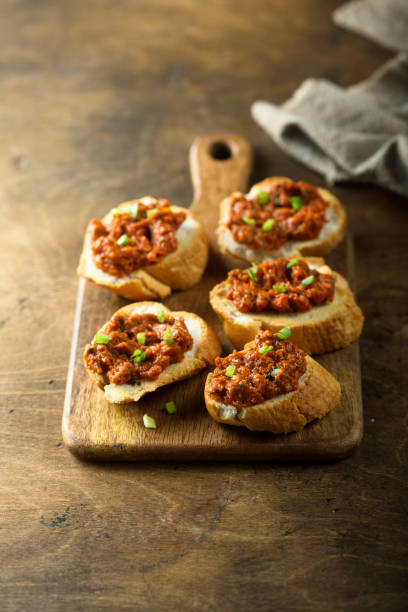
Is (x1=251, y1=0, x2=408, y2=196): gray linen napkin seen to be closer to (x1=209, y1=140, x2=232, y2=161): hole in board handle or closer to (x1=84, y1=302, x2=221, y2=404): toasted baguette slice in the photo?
(x1=209, y1=140, x2=232, y2=161): hole in board handle

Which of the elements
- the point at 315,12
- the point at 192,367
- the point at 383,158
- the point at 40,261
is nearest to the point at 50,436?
the point at 192,367

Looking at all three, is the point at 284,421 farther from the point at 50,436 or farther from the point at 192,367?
the point at 50,436

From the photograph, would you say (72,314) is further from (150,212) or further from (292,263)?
(292,263)

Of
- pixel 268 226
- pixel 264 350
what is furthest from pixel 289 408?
pixel 268 226

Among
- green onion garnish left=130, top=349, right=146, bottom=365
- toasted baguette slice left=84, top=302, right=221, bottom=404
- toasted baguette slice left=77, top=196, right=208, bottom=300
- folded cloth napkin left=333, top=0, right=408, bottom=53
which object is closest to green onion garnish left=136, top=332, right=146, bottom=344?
green onion garnish left=130, top=349, right=146, bottom=365

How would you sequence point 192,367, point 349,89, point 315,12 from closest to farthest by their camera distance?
point 192,367
point 349,89
point 315,12

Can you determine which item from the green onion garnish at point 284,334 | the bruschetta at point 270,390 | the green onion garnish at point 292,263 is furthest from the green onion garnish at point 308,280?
the bruschetta at point 270,390
